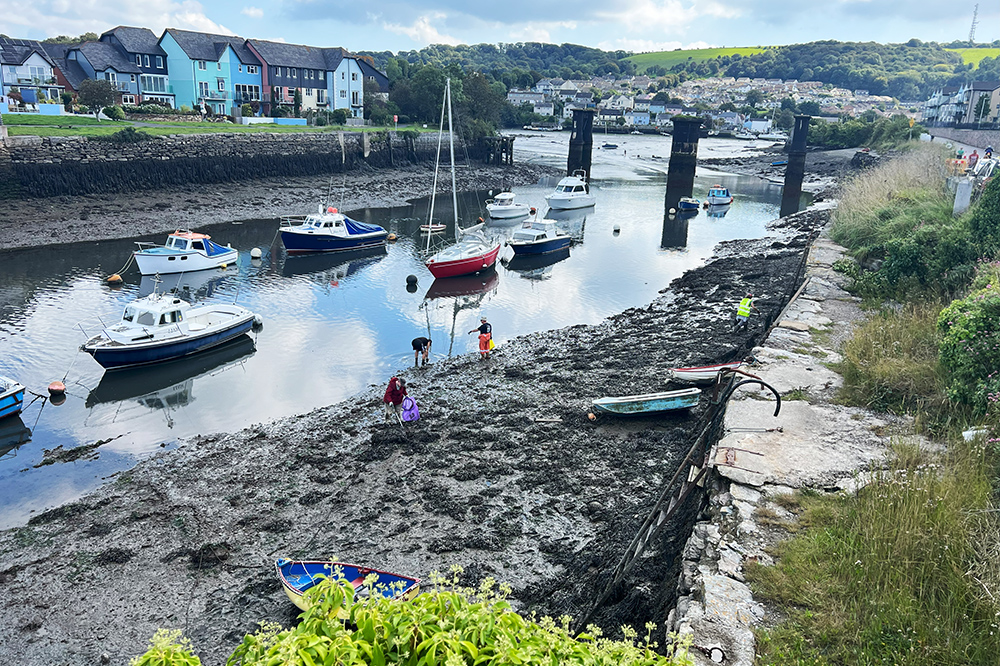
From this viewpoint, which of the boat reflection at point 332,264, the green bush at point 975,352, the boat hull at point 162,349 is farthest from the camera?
the boat reflection at point 332,264

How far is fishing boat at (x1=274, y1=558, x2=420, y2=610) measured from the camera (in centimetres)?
888

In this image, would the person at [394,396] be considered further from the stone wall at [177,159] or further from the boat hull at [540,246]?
the stone wall at [177,159]

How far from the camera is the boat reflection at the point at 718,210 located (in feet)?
164

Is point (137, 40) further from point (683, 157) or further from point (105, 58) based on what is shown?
point (683, 157)

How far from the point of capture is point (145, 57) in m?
64.1

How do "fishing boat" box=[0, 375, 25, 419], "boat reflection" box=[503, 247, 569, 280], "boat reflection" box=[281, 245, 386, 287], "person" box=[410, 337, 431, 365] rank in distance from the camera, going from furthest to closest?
"boat reflection" box=[503, 247, 569, 280]
"boat reflection" box=[281, 245, 386, 287]
"person" box=[410, 337, 431, 365]
"fishing boat" box=[0, 375, 25, 419]

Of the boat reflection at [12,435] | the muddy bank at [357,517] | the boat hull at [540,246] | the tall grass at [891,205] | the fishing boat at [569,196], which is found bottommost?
the boat reflection at [12,435]

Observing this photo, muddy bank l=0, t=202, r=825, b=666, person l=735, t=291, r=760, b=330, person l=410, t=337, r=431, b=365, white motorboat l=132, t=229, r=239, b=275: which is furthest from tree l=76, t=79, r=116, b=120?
person l=735, t=291, r=760, b=330

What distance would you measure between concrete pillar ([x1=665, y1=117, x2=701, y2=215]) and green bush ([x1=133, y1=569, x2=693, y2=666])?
58640 millimetres

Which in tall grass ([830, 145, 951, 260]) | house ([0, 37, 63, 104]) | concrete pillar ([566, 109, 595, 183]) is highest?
house ([0, 37, 63, 104])

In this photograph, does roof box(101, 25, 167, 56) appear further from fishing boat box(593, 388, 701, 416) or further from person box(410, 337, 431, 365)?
fishing boat box(593, 388, 701, 416)

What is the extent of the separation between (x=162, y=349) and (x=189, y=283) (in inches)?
400

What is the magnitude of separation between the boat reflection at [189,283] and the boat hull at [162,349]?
21.2 feet

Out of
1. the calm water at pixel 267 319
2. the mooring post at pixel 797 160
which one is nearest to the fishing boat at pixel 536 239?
the calm water at pixel 267 319
